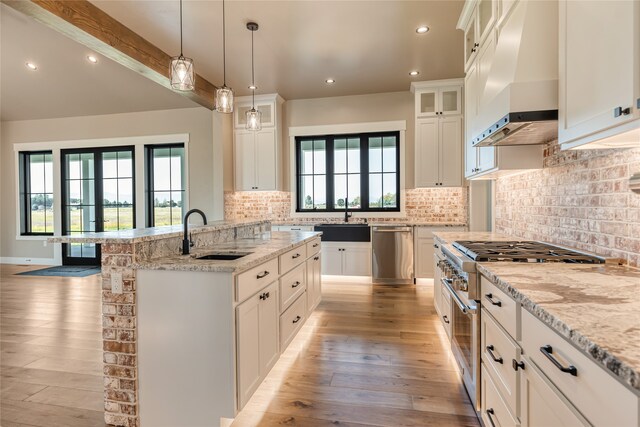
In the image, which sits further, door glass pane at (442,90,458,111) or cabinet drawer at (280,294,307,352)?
door glass pane at (442,90,458,111)

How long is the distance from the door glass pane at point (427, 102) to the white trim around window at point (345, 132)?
41 centimetres

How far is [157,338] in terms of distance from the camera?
1.79m

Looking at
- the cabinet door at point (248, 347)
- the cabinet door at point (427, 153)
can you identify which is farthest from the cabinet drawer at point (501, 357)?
the cabinet door at point (427, 153)

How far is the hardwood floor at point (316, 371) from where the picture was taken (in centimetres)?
194

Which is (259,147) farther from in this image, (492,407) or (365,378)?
(492,407)

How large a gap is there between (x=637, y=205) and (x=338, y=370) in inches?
78.7

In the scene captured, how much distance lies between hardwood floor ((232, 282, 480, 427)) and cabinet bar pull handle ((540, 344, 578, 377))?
→ 1131mm

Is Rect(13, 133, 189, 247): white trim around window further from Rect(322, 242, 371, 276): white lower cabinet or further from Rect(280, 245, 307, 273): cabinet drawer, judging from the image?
Rect(280, 245, 307, 273): cabinet drawer

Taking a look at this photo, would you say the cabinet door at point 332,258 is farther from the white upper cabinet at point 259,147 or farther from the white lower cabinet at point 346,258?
the white upper cabinet at point 259,147

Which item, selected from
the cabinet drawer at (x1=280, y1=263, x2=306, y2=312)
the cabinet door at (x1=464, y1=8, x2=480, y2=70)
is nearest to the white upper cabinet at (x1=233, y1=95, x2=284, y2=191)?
the cabinet drawer at (x1=280, y1=263, x2=306, y2=312)

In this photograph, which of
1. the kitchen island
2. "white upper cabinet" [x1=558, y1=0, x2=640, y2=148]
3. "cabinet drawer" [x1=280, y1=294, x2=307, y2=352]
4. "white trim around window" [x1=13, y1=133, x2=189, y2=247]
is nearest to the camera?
"white upper cabinet" [x1=558, y1=0, x2=640, y2=148]

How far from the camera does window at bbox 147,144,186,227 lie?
6371mm

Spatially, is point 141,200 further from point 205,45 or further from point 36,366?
point 36,366

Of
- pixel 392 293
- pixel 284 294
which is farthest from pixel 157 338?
pixel 392 293
